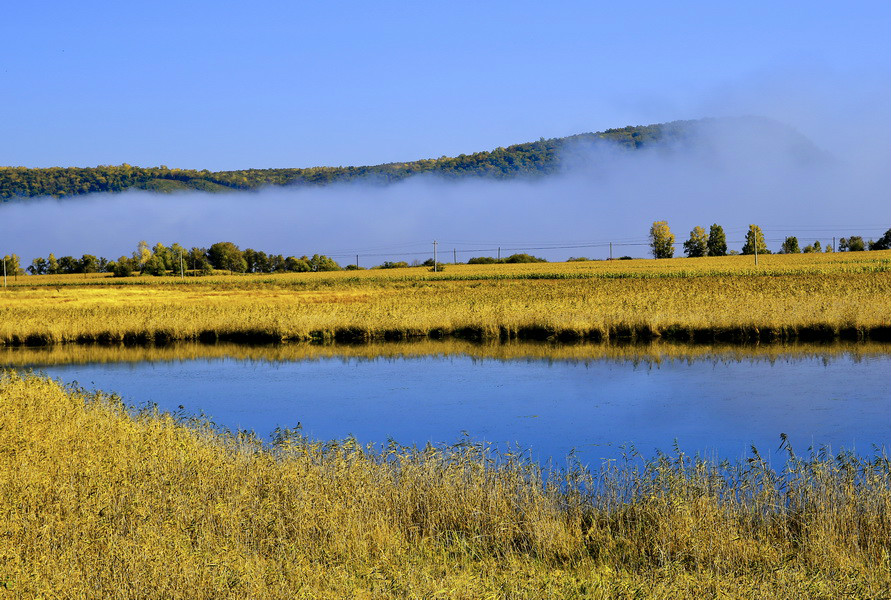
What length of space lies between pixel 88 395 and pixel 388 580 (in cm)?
1076

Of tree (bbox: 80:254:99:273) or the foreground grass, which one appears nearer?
the foreground grass

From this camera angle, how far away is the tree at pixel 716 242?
118m

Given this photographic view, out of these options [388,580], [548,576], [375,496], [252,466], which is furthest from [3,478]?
[548,576]

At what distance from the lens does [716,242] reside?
118250 mm

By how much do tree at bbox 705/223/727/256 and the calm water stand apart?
101 metres

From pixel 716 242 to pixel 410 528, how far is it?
385ft

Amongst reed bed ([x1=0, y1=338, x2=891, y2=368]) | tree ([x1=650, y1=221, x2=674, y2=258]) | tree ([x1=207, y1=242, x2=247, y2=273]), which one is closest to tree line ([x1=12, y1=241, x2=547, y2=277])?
tree ([x1=207, y1=242, x2=247, y2=273])

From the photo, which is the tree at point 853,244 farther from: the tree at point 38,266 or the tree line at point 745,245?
the tree at point 38,266

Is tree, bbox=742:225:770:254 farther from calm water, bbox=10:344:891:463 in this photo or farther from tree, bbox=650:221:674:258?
calm water, bbox=10:344:891:463

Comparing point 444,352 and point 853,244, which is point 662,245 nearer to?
point 853,244

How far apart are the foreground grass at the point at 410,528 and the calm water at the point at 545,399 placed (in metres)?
2.75

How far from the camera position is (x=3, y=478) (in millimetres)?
8281

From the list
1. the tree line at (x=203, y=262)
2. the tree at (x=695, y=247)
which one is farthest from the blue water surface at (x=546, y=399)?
the tree at (x=695, y=247)

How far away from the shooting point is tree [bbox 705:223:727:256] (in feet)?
385
